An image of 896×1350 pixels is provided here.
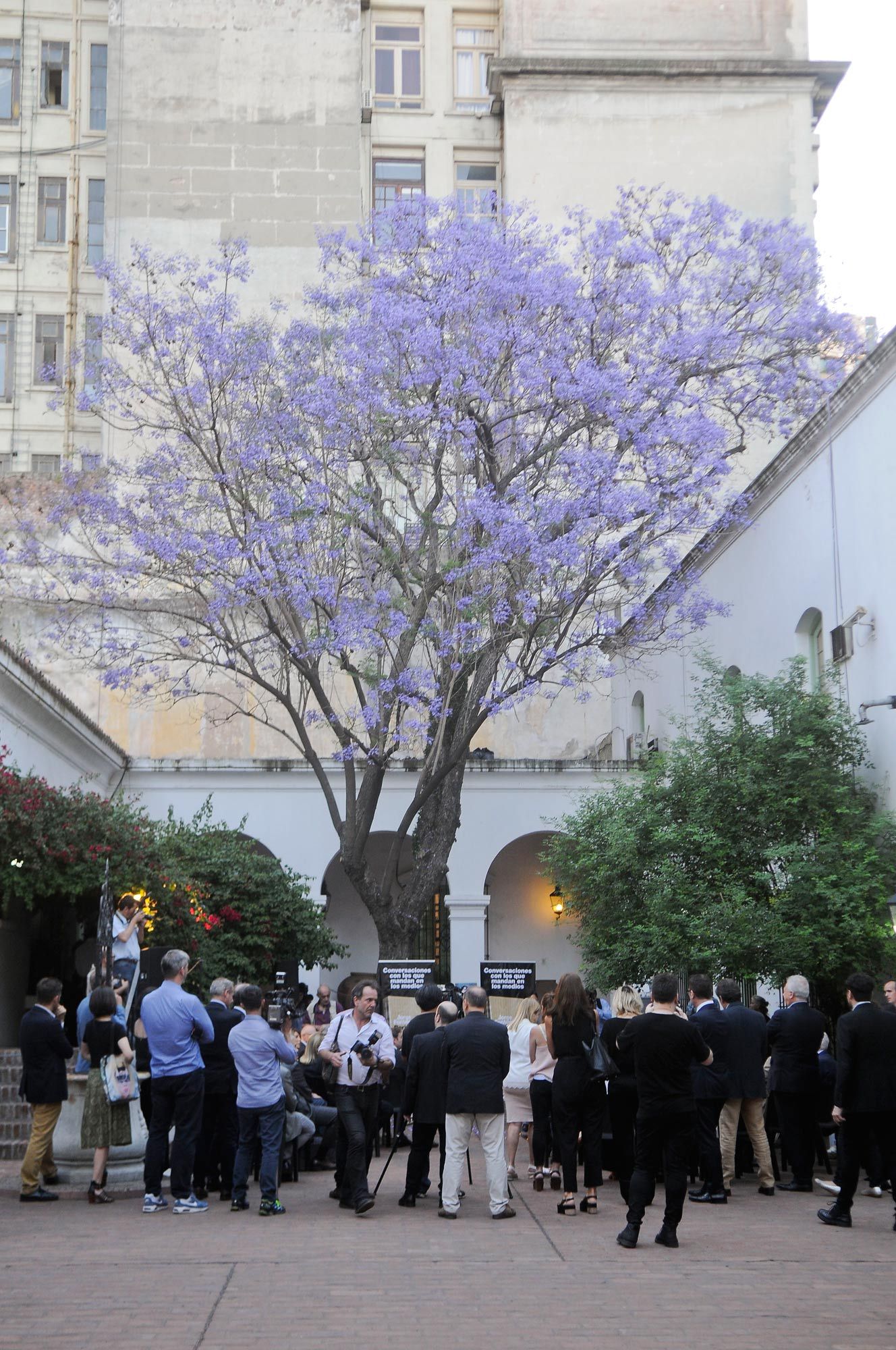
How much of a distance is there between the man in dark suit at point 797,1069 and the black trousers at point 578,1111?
1.66 meters

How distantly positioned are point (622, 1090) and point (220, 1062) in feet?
10.3

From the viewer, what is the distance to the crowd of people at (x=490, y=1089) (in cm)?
1052

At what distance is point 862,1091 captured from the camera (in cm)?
1052

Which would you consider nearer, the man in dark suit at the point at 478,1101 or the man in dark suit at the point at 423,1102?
the man in dark suit at the point at 478,1101

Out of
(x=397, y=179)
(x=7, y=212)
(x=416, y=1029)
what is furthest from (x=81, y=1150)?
(x=7, y=212)

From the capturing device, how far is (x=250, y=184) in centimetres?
3581

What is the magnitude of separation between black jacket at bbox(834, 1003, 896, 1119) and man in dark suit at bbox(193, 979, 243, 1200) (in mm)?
4376

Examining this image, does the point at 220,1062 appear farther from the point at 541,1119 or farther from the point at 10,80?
the point at 10,80

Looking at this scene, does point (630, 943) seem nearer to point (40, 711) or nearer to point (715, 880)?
point (715, 880)

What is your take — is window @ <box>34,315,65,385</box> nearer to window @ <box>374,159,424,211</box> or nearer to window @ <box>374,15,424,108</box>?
window @ <box>374,159,424,211</box>

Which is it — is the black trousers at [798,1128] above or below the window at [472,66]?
below

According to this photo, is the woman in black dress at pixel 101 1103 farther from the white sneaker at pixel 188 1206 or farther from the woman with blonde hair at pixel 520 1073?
the woman with blonde hair at pixel 520 1073

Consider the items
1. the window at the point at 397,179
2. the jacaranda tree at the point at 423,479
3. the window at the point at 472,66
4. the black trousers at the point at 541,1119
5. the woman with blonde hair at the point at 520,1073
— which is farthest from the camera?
the window at the point at 472,66

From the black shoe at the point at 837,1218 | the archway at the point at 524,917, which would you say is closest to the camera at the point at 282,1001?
the black shoe at the point at 837,1218
